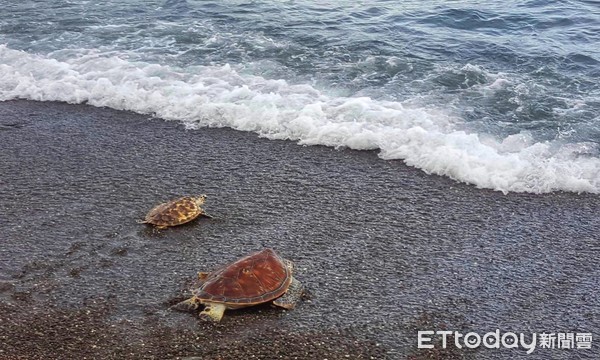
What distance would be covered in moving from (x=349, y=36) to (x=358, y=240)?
7.80m

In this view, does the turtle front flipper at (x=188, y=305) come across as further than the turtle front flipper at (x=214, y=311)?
Yes

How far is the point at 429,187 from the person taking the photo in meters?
8.82

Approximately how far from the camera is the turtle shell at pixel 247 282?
627 centimetres

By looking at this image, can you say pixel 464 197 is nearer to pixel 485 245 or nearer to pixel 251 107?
pixel 485 245

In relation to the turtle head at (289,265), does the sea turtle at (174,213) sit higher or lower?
higher

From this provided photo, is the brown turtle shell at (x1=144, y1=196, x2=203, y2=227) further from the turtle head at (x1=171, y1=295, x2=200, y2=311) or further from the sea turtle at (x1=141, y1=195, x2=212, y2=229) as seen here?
the turtle head at (x1=171, y1=295, x2=200, y2=311)

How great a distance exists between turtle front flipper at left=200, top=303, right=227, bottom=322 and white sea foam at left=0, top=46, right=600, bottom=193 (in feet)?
13.4

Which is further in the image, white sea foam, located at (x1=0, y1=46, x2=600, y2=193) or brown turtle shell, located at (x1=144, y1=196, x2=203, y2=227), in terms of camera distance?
white sea foam, located at (x1=0, y1=46, x2=600, y2=193)

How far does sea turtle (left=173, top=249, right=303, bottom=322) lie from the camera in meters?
6.26

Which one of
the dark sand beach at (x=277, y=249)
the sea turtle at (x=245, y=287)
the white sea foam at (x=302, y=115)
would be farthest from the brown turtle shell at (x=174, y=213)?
the white sea foam at (x=302, y=115)

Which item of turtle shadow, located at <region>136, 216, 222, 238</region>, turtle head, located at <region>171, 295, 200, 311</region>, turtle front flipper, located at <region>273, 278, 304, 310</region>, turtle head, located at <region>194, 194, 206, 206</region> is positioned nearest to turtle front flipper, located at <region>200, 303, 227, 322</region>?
turtle head, located at <region>171, 295, 200, 311</region>

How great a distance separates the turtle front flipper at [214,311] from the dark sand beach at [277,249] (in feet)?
0.27

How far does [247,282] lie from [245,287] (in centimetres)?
6

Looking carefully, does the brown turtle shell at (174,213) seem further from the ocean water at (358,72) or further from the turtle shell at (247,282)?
the ocean water at (358,72)
